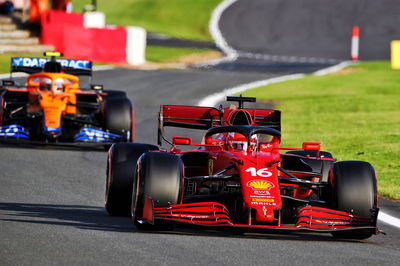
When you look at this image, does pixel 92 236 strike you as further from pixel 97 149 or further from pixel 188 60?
pixel 188 60

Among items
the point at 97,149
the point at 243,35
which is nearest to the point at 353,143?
the point at 97,149

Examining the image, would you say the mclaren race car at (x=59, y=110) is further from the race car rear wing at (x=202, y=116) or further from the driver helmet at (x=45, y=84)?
the race car rear wing at (x=202, y=116)

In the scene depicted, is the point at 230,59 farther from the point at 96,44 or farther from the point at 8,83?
the point at 8,83

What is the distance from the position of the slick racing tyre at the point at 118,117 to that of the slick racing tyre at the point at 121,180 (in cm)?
677

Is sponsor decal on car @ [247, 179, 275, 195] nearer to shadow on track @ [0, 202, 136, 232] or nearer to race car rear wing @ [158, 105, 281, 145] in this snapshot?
shadow on track @ [0, 202, 136, 232]

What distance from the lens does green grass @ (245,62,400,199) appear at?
55.2 ft

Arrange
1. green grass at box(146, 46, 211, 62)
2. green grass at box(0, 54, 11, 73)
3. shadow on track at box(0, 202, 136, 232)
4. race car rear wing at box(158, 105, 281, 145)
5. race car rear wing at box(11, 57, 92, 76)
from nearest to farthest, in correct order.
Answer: shadow on track at box(0, 202, 136, 232) → race car rear wing at box(158, 105, 281, 145) → race car rear wing at box(11, 57, 92, 76) → green grass at box(0, 54, 11, 73) → green grass at box(146, 46, 211, 62)

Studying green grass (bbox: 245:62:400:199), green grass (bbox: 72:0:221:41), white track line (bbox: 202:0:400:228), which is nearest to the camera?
white track line (bbox: 202:0:400:228)

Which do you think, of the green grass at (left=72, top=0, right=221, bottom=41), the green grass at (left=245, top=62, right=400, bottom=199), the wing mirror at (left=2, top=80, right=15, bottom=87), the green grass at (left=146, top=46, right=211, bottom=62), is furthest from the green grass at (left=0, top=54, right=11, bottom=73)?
the green grass at (left=72, top=0, right=221, bottom=41)

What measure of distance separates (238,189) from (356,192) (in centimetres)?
109

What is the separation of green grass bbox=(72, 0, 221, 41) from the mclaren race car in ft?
106

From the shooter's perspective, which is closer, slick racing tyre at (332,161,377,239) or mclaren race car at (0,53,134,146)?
slick racing tyre at (332,161,377,239)

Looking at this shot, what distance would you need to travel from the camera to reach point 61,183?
12.8 meters

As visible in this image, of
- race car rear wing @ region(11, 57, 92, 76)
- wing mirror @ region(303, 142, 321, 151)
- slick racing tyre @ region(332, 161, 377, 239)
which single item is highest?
race car rear wing @ region(11, 57, 92, 76)
